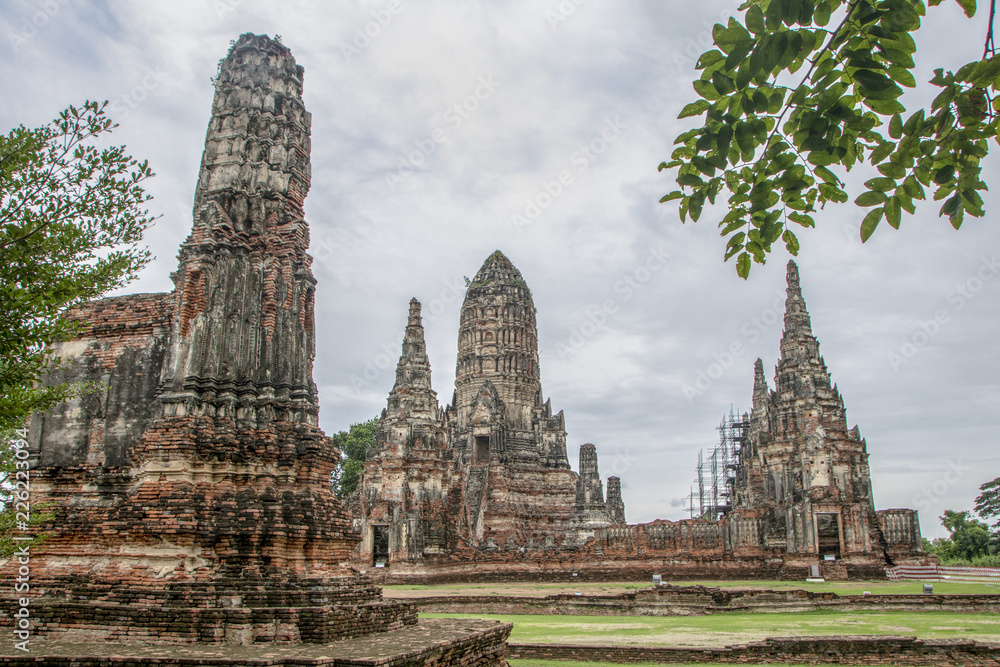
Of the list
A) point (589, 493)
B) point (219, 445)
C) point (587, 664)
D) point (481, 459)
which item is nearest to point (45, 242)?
point (219, 445)

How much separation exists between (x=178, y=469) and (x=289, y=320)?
262 centimetres

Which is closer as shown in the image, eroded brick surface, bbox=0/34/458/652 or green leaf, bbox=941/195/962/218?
green leaf, bbox=941/195/962/218

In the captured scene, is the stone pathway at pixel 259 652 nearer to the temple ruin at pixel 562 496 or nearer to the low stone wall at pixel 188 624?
the low stone wall at pixel 188 624

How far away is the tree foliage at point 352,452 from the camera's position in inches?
2076

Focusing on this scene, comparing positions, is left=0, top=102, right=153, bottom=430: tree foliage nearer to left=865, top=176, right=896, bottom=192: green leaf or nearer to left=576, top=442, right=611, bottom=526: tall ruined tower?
left=865, top=176, right=896, bottom=192: green leaf

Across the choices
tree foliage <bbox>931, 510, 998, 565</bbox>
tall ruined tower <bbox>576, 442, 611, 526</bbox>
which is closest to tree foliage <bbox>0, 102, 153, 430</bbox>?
tall ruined tower <bbox>576, 442, 611, 526</bbox>

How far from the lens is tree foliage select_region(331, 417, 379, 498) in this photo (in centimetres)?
5272

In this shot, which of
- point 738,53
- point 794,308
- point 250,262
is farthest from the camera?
point 794,308

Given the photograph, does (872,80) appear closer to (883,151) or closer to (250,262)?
(883,151)

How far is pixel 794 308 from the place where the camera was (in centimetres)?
3631

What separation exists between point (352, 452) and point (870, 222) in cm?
5374

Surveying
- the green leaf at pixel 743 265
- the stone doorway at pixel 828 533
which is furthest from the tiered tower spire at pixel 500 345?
the green leaf at pixel 743 265

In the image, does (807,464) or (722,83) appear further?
(807,464)

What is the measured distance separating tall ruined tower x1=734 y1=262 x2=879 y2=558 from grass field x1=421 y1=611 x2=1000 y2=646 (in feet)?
39.5
